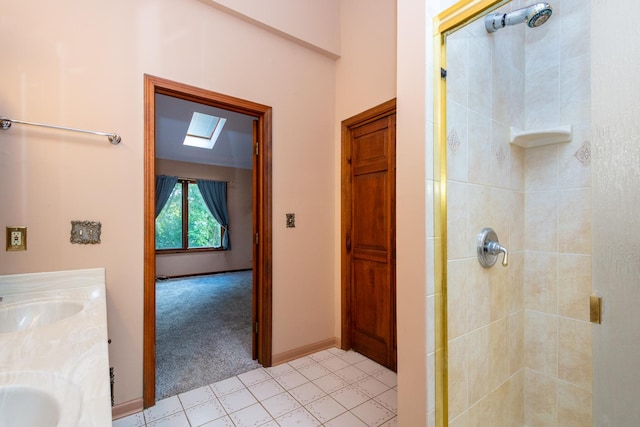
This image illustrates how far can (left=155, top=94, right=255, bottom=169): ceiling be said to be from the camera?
3.72 m

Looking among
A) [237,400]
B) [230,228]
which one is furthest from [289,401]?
[230,228]

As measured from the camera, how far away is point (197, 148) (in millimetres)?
5184

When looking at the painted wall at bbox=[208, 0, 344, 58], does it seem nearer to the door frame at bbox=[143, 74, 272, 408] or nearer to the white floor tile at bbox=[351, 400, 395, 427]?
the door frame at bbox=[143, 74, 272, 408]

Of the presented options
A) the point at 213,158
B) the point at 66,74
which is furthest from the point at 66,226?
the point at 213,158

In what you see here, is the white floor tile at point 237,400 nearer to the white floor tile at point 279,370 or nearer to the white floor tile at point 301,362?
the white floor tile at point 279,370

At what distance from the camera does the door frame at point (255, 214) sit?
1687mm

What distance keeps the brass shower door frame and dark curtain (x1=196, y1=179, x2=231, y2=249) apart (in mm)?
5535

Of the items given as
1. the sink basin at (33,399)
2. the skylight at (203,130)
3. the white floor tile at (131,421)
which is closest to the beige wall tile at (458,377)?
the sink basin at (33,399)

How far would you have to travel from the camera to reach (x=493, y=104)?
1.41 meters

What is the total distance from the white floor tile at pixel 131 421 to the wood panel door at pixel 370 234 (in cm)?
152

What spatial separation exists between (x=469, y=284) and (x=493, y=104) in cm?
92

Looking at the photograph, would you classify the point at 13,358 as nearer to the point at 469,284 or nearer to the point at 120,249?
the point at 120,249

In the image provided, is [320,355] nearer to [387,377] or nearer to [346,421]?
[387,377]

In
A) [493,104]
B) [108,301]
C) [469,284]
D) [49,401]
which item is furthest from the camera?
[108,301]
